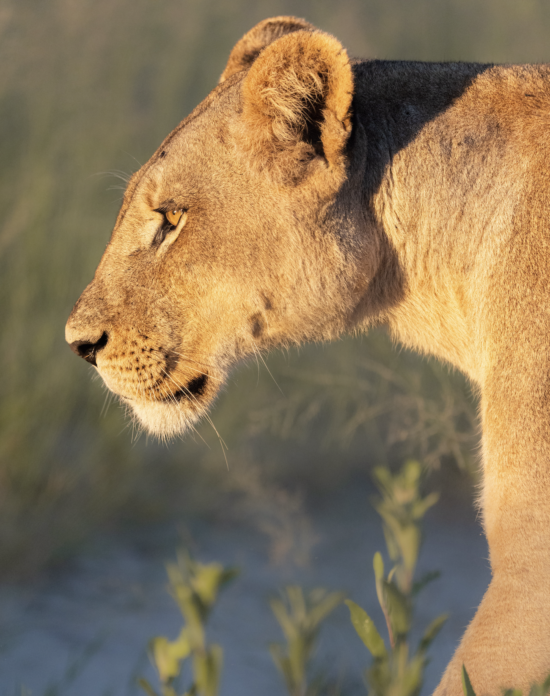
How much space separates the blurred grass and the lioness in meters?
1.02

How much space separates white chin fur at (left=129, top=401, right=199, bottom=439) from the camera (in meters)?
2.23

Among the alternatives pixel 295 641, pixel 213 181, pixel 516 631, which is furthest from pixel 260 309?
pixel 295 641

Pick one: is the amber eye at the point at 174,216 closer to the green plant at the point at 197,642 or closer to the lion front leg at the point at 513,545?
the lion front leg at the point at 513,545

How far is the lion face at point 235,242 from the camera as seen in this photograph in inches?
77.4

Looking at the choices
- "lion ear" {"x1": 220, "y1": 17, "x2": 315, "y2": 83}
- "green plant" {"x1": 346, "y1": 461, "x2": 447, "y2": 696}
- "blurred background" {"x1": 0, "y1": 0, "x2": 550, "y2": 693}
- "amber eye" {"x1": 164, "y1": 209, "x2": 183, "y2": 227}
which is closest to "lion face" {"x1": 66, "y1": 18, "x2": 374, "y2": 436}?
"amber eye" {"x1": 164, "y1": 209, "x2": 183, "y2": 227}

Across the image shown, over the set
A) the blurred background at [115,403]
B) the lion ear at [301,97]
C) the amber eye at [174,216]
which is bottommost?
the blurred background at [115,403]

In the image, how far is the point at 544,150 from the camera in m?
1.85

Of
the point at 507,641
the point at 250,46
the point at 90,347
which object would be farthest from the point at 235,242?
the point at 507,641

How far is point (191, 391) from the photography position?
2203 mm

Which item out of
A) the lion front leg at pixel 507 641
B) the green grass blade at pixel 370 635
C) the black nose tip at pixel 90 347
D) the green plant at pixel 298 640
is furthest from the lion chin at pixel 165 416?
the green grass blade at pixel 370 635

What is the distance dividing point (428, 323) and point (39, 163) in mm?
2562

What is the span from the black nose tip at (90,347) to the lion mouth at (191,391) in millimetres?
225

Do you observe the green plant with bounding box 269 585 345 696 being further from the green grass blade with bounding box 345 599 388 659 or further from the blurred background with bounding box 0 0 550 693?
the blurred background with bounding box 0 0 550 693

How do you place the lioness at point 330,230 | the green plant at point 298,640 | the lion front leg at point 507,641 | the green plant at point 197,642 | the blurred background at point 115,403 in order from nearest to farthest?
the green plant at point 197,642 → the green plant at point 298,640 → the lion front leg at point 507,641 → the lioness at point 330,230 → the blurred background at point 115,403
